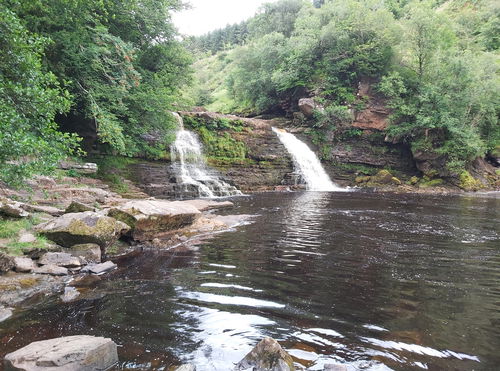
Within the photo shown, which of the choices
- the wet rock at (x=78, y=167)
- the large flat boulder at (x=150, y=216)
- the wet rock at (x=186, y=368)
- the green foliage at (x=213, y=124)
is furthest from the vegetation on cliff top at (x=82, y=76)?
the wet rock at (x=186, y=368)

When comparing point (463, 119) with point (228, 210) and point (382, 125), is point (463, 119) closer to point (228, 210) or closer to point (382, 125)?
point (382, 125)

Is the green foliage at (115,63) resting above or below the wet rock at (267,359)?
above

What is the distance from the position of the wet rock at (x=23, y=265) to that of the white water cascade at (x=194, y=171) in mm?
14558

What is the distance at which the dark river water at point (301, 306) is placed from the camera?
3.83 metres

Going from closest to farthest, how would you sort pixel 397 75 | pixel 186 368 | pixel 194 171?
pixel 186 368, pixel 194 171, pixel 397 75

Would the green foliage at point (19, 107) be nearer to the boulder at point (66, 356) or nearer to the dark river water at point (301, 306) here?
the dark river water at point (301, 306)

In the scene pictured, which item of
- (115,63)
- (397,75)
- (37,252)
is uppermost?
(397,75)

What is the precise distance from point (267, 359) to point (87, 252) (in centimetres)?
583

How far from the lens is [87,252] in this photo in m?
7.56

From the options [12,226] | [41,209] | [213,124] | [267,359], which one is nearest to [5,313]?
[12,226]

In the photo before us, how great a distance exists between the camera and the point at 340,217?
13.5m

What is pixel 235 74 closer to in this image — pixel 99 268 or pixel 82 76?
pixel 82 76

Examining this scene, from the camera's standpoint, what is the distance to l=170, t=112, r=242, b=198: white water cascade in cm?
2167

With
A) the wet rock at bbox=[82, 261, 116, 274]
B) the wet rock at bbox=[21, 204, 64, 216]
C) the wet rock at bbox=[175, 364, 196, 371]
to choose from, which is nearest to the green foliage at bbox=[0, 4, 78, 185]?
the wet rock at bbox=[82, 261, 116, 274]
